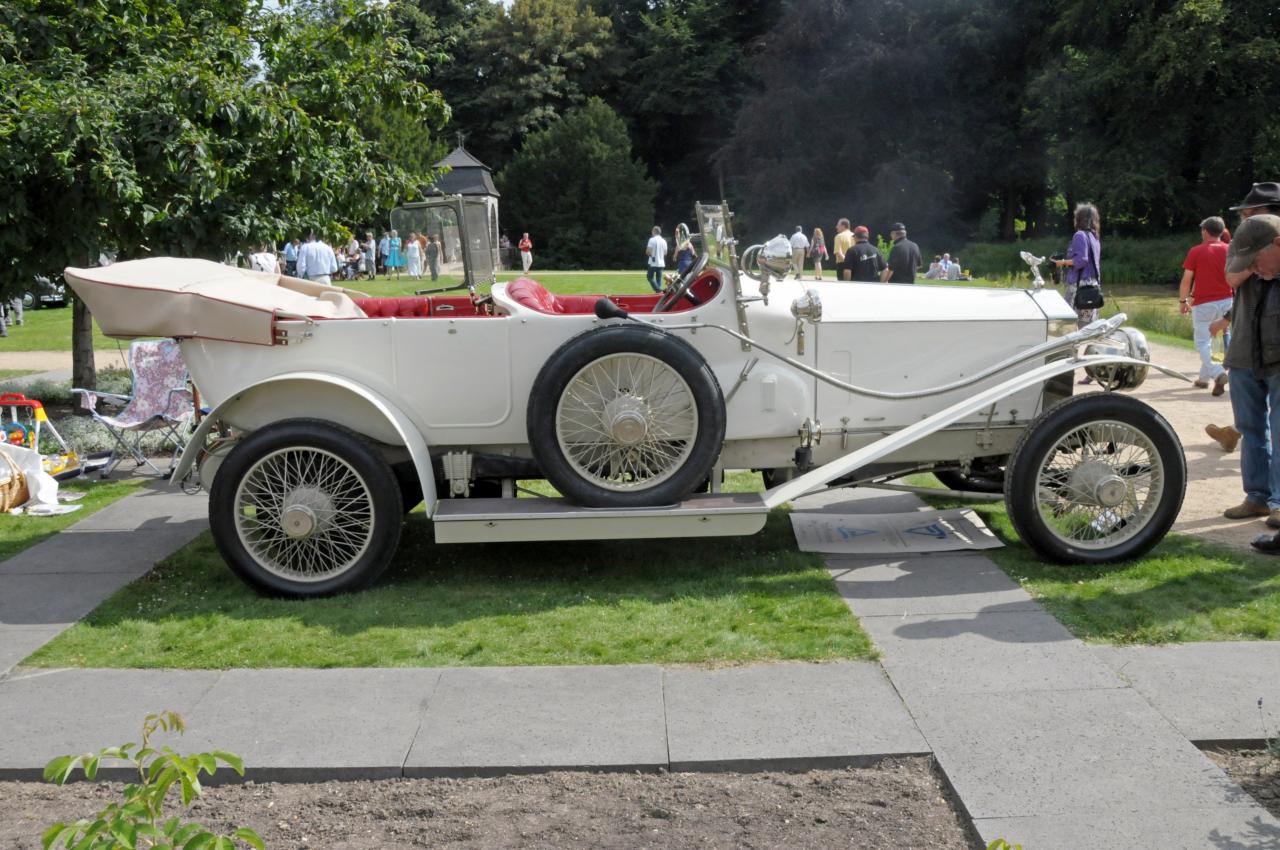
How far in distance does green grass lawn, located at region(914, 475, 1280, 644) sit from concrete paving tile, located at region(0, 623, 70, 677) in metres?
4.62

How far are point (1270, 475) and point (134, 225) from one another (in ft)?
29.0

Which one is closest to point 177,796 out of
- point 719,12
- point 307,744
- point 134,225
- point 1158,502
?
point 307,744

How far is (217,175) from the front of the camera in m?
9.70

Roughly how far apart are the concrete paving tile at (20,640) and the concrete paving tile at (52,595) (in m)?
0.07

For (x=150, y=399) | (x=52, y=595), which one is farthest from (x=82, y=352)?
(x=52, y=595)

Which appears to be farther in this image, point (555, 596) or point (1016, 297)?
point (1016, 297)

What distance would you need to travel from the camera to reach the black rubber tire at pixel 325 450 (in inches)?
234

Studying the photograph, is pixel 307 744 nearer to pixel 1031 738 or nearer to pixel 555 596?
pixel 555 596

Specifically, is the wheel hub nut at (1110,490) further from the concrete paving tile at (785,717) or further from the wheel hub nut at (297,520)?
the wheel hub nut at (297,520)

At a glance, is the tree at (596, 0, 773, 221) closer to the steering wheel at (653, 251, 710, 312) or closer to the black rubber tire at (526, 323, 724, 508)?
the steering wheel at (653, 251, 710, 312)

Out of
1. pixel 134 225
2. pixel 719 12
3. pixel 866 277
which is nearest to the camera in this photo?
pixel 134 225

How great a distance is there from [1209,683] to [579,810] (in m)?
2.55

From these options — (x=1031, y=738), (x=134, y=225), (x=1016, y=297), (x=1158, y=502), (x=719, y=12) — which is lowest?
(x=1031, y=738)

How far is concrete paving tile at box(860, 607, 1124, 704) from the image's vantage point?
4785mm
